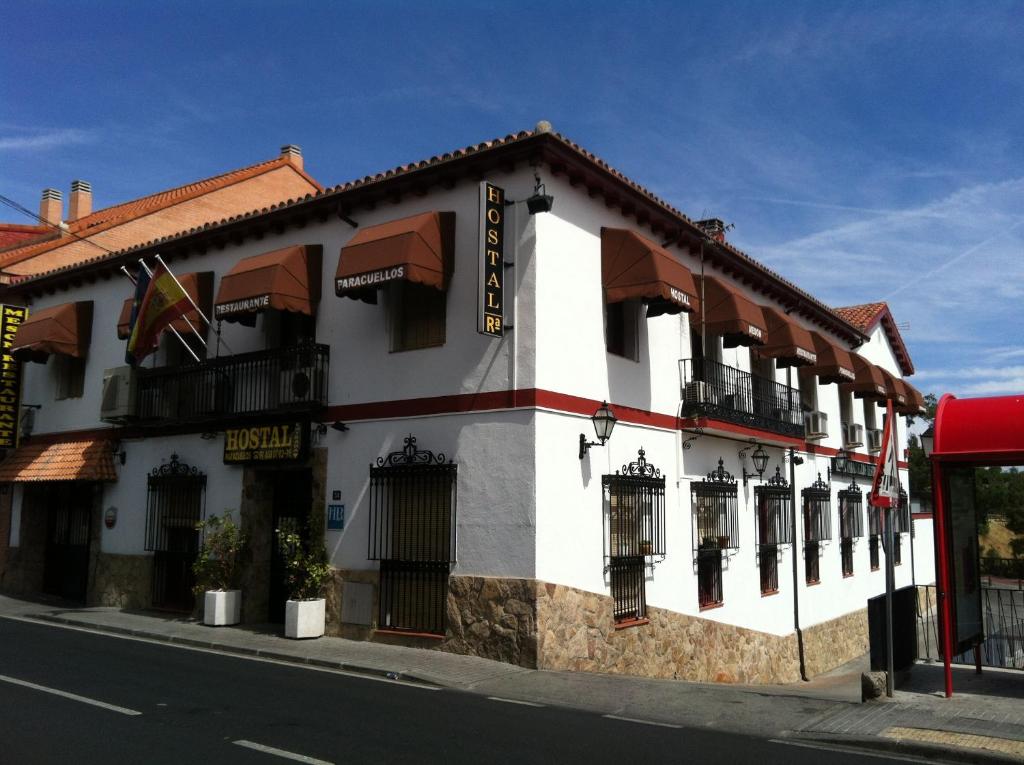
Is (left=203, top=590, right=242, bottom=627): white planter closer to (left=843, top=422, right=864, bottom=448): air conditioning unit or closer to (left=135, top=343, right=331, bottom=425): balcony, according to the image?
(left=135, top=343, right=331, bottom=425): balcony

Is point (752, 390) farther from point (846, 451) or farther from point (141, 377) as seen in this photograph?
point (141, 377)

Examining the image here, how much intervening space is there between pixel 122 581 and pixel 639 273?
40.1 feet

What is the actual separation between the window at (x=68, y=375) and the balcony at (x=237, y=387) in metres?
3.17

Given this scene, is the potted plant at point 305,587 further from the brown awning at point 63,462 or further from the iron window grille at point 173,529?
the brown awning at point 63,462

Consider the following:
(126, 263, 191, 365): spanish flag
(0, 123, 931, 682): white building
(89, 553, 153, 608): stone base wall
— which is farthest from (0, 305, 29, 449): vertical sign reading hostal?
(126, 263, 191, 365): spanish flag

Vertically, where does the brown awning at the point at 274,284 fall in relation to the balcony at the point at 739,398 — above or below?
above

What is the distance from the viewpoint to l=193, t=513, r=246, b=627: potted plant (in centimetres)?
1504

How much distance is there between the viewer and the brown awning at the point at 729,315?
1575 cm

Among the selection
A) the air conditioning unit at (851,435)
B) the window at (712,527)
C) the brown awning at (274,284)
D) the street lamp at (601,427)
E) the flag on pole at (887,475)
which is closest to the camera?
the flag on pole at (887,475)

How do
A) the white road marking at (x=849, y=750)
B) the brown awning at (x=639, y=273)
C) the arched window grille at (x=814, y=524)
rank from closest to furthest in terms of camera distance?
the white road marking at (x=849, y=750) < the brown awning at (x=639, y=273) < the arched window grille at (x=814, y=524)

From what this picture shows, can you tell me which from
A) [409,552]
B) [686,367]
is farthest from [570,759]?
[686,367]

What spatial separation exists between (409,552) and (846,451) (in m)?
15.5

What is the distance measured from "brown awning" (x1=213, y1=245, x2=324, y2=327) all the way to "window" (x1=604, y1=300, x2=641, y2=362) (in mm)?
5096

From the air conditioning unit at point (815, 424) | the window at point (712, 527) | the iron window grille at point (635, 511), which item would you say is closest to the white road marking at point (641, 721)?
the iron window grille at point (635, 511)
